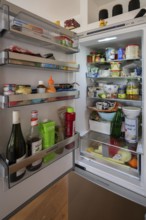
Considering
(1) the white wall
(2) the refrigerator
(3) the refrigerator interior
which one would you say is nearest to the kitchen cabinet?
(2) the refrigerator

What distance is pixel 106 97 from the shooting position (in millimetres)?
1121

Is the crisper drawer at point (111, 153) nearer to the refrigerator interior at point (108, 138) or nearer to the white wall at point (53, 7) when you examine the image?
the refrigerator interior at point (108, 138)

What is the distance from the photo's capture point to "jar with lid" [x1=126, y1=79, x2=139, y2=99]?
1019mm

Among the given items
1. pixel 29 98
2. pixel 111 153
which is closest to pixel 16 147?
pixel 29 98

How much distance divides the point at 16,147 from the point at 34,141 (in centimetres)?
8

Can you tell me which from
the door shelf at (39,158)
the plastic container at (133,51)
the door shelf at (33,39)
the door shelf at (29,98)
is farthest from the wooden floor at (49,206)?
the plastic container at (133,51)

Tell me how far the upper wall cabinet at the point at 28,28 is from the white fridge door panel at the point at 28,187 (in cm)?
60

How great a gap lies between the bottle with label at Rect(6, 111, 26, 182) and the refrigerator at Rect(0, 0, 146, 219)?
0.08 feet

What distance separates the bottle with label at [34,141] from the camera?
26.1 inches

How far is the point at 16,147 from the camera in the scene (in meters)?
0.64

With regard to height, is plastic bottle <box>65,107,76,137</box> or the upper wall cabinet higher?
the upper wall cabinet

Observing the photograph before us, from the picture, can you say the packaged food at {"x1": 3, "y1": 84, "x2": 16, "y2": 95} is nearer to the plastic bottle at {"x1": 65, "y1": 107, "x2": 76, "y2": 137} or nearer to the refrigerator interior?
the plastic bottle at {"x1": 65, "y1": 107, "x2": 76, "y2": 137}

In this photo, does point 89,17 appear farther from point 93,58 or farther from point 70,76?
point 70,76

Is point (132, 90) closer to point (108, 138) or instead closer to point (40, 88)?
point (108, 138)
